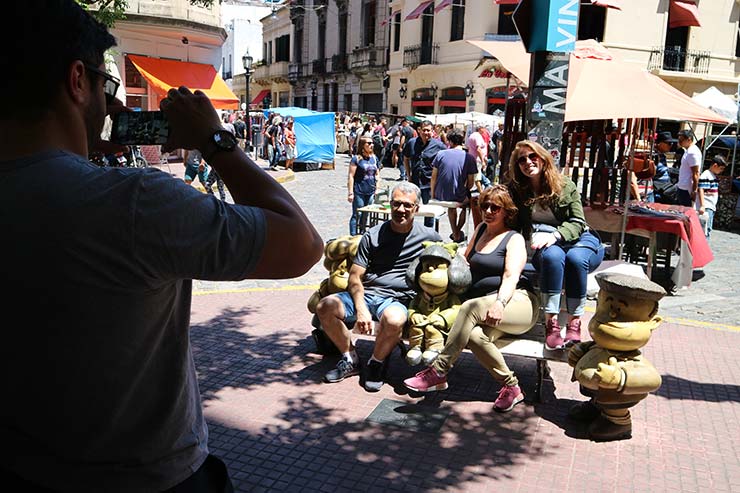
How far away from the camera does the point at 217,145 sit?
57.0 inches

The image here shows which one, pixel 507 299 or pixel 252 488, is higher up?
pixel 507 299

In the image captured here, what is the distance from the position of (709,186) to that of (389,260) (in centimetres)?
800

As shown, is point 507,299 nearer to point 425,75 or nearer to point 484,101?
point 484,101

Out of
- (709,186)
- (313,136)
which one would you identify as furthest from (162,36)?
(709,186)

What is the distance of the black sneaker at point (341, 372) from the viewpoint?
511cm

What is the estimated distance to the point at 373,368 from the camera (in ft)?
16.4

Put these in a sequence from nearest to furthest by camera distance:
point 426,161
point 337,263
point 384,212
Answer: point 337,263, point 384,212, point 426,161

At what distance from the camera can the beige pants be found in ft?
15.0

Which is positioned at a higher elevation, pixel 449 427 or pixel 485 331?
pixel 485 331

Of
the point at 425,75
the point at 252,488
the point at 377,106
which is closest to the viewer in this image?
the point at 252,488

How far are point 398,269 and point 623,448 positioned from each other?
2.01m

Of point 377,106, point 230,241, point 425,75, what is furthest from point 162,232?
point 377,106

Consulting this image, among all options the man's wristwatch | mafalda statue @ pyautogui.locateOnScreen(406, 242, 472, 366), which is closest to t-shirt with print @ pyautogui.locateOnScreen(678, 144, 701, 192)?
mafalda statue @ pyautogui.locateOnScreen(406, 242, 472, 366)

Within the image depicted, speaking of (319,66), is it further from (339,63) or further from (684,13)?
(684,13)
